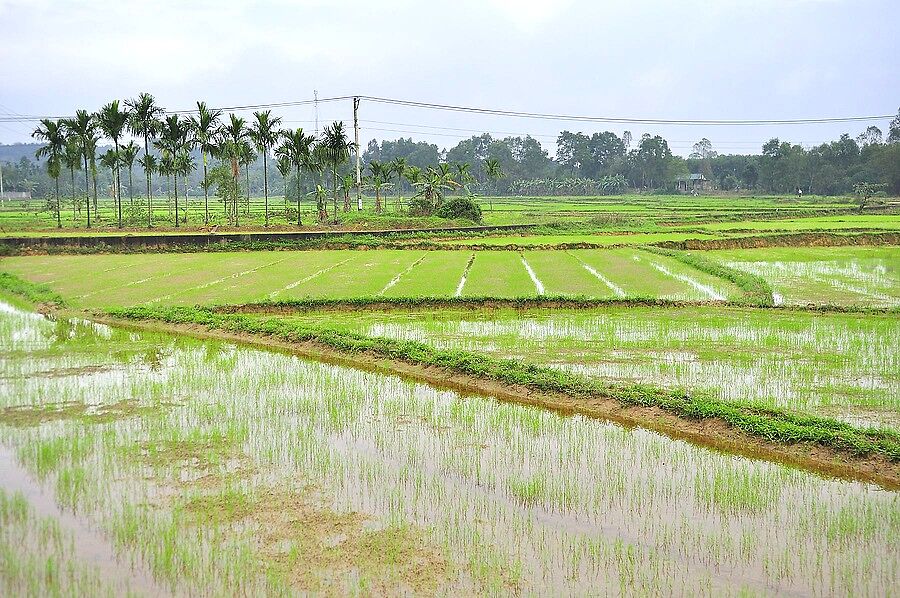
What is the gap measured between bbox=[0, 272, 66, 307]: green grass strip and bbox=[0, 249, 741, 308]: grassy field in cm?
35

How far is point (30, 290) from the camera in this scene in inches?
742

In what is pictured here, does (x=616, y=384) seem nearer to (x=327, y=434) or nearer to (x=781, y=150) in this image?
(x=327, y=434)

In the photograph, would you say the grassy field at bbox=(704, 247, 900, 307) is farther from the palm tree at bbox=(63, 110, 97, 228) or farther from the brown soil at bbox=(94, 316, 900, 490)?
the palm tree at bbox=(63, 110, 97, 228)

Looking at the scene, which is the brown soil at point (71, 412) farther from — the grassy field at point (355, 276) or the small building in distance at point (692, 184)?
the small building in distance at point (692, 184)

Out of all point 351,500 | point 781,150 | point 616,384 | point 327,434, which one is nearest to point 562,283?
point 616,384

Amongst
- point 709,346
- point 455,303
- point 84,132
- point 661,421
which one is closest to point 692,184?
point 84,132

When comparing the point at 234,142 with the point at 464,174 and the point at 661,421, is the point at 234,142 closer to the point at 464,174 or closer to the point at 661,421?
the point at 464,174

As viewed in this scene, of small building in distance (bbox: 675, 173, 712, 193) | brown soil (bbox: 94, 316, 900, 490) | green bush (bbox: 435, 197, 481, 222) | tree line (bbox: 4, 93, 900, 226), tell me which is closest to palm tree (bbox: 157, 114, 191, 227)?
tree line (bbox: 4, 93, 900, 226)

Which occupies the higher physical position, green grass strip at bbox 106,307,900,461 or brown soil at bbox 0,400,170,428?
green grass strip at bbox 106,307,900,461

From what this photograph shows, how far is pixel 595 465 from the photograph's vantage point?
23.3ft

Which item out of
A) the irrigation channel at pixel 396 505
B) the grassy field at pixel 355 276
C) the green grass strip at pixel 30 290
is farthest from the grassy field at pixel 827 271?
Answer: the green grass strip at pixel 30 290

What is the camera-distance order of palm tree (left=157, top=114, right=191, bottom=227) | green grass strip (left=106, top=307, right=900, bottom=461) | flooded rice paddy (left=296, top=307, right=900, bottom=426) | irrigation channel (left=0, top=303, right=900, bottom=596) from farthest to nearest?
palm tree (left=157, top=114, right=191, bottom=227) < flooded rice paddy (left=296, top=307, right=900, bottom=426) < green grass strip (left=106, top=307, right=900, bottom=461) < irrigation channel (left=0, top=303, right=900, bottom=596)

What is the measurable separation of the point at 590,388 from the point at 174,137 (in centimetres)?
3311

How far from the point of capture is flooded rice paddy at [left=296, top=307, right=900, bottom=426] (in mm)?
9383
